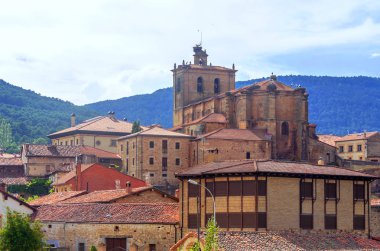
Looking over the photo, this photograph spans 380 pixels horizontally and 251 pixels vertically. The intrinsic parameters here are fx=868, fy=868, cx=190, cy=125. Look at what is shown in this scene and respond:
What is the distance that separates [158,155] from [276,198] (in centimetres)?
5831

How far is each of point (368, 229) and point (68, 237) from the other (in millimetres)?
21764

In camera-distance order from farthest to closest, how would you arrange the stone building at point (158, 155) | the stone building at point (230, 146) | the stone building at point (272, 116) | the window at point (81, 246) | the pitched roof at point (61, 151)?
the pitched roof at point (61, 151)
the stone building at point (272, 116)
the stone building at point (158, 155)
the stone building at point (230, 146)
the window at point (81, 246)

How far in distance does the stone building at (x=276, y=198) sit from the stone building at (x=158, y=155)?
51696mm

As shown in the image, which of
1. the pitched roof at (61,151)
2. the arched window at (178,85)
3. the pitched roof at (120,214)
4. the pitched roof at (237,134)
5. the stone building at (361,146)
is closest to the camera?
the pitched roof at (120,214)

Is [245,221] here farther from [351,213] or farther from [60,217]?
[60,217]

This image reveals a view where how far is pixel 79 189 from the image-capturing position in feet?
294

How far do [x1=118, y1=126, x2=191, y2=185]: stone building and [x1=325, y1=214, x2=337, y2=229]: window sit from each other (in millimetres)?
54146

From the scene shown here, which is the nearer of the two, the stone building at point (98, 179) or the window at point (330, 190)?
the window at point (330, 190)

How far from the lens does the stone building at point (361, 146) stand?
481 feet

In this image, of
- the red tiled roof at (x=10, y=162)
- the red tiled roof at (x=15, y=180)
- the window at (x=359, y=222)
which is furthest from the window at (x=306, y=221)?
the red tiled roof at (x=10, y=162)

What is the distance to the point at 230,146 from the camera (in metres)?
112

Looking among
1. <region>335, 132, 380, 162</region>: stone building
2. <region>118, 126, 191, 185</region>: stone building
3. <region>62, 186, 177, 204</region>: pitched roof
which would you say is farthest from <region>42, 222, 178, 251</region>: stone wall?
<region>335, 132, 380, 162</region>: stone building

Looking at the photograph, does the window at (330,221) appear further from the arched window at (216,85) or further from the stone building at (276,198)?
the arched window at (216,85)

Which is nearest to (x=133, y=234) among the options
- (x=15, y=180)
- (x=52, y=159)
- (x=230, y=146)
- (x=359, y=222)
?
(x=359, y=222)
